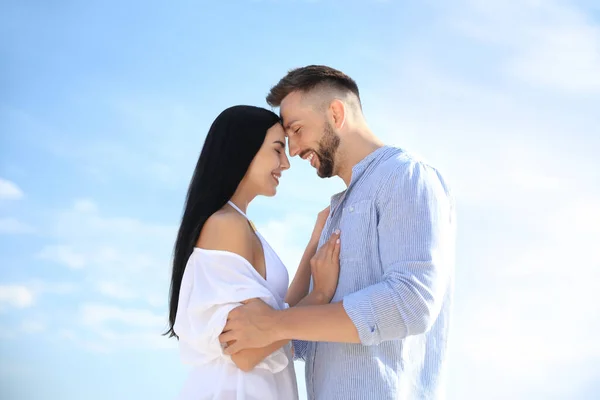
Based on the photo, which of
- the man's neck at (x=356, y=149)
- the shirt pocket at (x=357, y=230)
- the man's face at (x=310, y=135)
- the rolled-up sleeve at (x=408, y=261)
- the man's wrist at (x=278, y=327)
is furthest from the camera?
the man's face at (x=310, y=135)

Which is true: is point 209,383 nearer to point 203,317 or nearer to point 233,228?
point 203,317

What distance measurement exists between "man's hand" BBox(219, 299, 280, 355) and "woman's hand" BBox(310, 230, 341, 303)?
343 mm

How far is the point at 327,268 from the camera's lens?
378cm

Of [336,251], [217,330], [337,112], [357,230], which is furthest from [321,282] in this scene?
[337,112]

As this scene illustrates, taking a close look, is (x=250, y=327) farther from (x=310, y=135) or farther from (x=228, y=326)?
(x=310, y=135)

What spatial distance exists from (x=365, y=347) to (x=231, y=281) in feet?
2.50

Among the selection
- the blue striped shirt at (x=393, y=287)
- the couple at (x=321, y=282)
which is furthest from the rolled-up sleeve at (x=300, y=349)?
the blue striped shirt at (x=393, y=287)

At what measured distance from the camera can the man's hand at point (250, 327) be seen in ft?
11.5

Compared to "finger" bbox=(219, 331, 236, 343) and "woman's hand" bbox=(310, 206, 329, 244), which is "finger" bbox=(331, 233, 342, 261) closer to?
"woman's hand" bbox=(310, 206, 329, 244)

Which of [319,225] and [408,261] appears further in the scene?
[319,225]

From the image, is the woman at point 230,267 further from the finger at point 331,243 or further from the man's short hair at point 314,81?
the man's short hair at point 314,81

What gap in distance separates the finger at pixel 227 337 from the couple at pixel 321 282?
1cm

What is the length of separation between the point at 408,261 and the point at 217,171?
1249 mm

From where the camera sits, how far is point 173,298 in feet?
13.0
